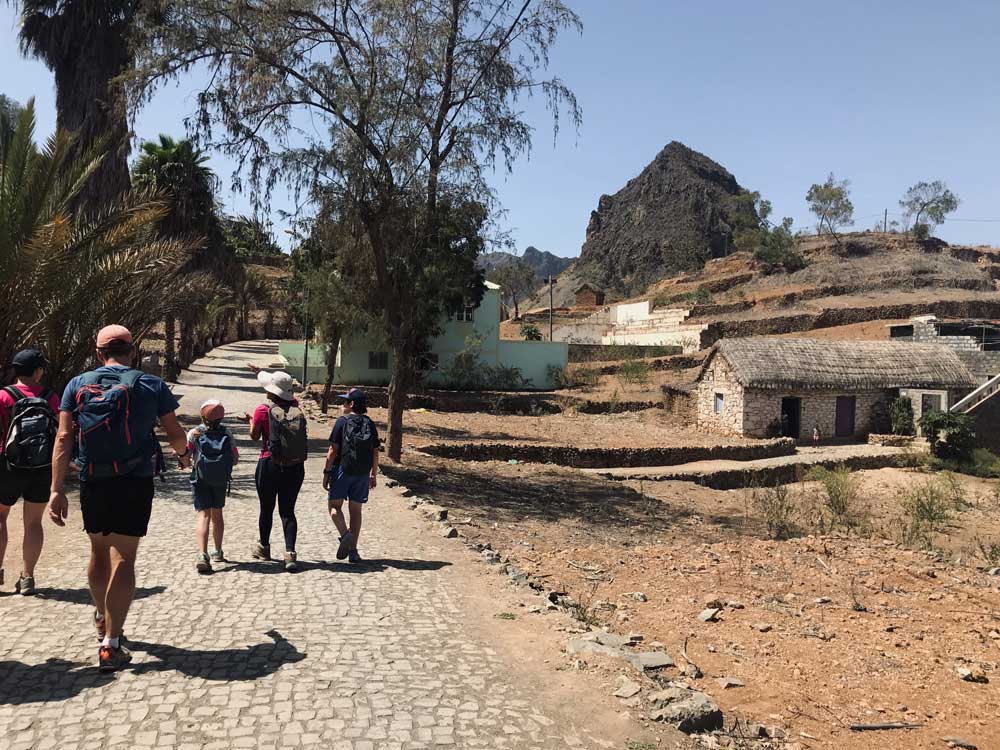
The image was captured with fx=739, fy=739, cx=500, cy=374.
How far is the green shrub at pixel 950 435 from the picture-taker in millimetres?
23953

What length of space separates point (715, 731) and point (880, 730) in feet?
6.59

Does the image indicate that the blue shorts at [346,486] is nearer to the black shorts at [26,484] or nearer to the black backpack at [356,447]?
the black backpack at [356,447]

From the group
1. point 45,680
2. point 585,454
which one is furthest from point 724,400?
point 45,680

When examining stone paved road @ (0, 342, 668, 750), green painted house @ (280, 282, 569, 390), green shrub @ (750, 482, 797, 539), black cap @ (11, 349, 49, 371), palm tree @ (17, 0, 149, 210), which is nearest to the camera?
stone paved road @ (0, 342, 668, 750)

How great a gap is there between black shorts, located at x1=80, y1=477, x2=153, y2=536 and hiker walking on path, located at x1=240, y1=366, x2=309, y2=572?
2.19 metres

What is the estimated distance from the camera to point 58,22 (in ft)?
58.5

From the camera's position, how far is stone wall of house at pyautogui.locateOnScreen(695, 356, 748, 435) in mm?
26280

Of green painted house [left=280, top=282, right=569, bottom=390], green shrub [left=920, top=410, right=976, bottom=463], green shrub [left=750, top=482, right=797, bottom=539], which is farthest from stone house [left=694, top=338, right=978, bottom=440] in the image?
green painted house [left=280, top=282, right=569, bottom=390]

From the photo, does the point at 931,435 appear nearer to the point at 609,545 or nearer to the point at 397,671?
the point at 609,545

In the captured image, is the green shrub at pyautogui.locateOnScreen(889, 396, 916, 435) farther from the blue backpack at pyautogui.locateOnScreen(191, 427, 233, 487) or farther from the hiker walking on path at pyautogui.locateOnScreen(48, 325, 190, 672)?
the hiker walking on path at pyautogui.locateOnScreen(48, 325, 190, 672)

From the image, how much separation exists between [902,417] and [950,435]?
9.89 ft

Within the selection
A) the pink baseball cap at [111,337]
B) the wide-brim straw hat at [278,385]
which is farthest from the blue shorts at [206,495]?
the pink baseball cap at [111,337]

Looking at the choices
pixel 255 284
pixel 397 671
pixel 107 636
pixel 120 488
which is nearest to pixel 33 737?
pixel 107 636

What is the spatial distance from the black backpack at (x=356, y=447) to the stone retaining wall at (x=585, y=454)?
1144cm
